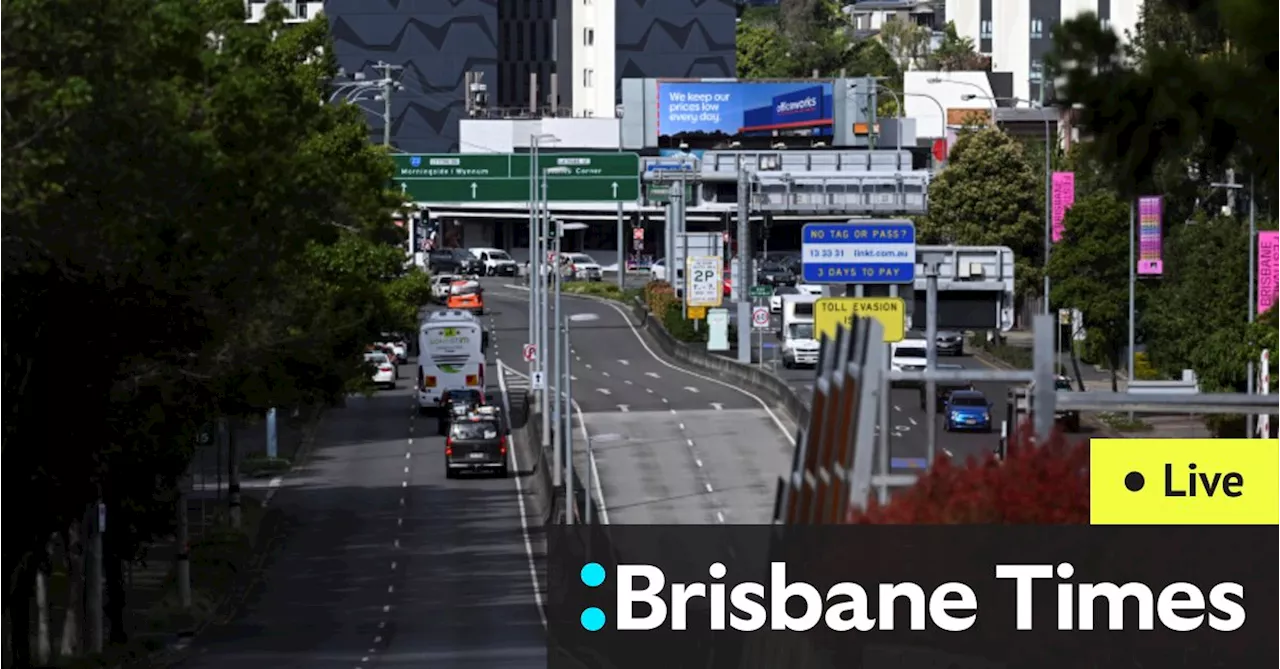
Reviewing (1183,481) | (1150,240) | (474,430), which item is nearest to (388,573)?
(474,430)

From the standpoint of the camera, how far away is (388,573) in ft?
180

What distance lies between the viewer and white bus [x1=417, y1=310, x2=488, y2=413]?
82062mm

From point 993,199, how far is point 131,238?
228 ft

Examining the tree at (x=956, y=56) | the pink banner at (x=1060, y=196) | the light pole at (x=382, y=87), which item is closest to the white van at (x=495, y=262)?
the light pole at (x=382, y=87)

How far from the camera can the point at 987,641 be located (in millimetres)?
14422

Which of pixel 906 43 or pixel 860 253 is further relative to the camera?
pixel 906 43

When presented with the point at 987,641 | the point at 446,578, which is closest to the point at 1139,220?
the point at 446,578

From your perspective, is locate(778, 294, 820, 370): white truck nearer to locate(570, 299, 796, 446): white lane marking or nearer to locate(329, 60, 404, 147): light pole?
locate(570, 299, 796, 446): white lane marking

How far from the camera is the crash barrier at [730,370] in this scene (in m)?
75.4

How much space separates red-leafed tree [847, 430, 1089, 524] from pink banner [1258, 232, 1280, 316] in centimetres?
4971

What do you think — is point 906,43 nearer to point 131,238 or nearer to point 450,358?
point 450,358

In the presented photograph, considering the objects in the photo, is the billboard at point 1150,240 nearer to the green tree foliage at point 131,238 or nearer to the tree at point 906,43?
the green tree foliage at point 131,238

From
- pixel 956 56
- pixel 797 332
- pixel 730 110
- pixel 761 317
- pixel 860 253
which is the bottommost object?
pixel 797 332

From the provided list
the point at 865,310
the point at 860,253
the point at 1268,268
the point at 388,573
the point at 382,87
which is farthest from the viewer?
the point at 382,87
